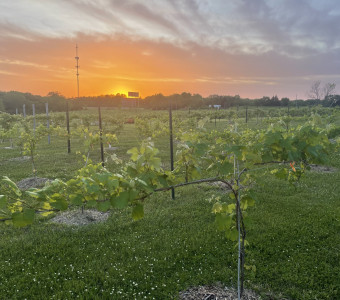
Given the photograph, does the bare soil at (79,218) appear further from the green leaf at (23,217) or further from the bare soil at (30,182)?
the green leaf at (23,217)

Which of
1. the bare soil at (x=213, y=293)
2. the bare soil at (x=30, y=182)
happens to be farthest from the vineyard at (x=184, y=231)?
the bare soil at (x=30, y=182)

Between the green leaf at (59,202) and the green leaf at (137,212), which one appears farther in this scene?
the green leaf at (137,212)

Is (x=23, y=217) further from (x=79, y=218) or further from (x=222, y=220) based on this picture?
(x=79, y=218)

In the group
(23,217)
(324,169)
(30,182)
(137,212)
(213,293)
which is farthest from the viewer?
(324,169)

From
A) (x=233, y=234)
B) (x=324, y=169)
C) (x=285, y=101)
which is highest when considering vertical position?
(x=285, y=101)

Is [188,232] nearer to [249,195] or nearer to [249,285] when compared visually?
[249,285]

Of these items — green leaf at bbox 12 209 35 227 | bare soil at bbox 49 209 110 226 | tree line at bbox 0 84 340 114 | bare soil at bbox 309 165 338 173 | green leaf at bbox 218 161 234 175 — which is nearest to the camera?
green leaf at bbox 12 209 35 227

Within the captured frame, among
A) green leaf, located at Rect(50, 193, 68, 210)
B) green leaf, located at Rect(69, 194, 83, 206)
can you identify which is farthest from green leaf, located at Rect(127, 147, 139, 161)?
green leaf, located at Rect(50, 193, 68, 210)

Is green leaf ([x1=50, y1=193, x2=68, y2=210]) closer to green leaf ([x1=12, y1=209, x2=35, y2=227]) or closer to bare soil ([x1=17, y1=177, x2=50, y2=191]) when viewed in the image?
green leaf ([x1=12, y1=209, x2=35, y2=227])

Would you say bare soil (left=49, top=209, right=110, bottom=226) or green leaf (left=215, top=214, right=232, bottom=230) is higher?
green leaf (left=215, top=214, right=232, bottom=230)

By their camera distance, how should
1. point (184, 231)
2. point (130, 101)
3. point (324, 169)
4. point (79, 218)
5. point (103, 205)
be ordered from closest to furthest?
point (103, 205) → point (184, 231) → point (79, 218) → point (324, 169) → point (130, 101)

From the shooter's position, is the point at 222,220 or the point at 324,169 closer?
the point at 222,220

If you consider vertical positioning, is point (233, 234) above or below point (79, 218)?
above

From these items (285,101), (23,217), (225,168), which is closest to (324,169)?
(225,168)
